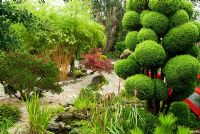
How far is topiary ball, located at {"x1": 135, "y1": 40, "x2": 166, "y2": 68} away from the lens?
23.0ft

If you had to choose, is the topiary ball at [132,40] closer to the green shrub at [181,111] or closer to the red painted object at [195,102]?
the green shrub at [181,111]

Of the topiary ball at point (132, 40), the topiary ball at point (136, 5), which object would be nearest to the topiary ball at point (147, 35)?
the topiary ball at point (132, 40)

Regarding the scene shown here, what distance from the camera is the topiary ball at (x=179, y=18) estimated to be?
290 inches

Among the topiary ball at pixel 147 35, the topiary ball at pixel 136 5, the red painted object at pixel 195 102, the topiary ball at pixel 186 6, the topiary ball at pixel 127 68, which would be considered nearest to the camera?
the topiary ball at pixel 147 35

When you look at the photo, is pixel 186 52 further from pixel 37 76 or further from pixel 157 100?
pixel 37 76

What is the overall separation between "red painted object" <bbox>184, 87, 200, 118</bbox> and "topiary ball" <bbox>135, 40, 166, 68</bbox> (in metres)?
1.77

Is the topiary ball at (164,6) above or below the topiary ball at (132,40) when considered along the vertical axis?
above

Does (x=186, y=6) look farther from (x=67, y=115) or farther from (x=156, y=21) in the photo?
(x=67, y=115)

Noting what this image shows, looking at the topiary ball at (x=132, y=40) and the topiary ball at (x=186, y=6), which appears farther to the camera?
the topiary ball at (x=132, y=40)

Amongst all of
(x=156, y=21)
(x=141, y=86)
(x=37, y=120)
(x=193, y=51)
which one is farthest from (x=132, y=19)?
(x=37, y=120)

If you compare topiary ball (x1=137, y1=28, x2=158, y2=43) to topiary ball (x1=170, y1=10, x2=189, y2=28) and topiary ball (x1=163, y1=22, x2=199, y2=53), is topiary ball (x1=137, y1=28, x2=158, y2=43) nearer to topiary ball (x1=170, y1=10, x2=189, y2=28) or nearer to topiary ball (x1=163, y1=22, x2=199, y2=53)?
topiary ball (x1=163, y1=22, x2=199, y2=53)

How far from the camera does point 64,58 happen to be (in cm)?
1437

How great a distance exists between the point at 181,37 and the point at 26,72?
374 cm

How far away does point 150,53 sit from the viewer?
7016 mm
